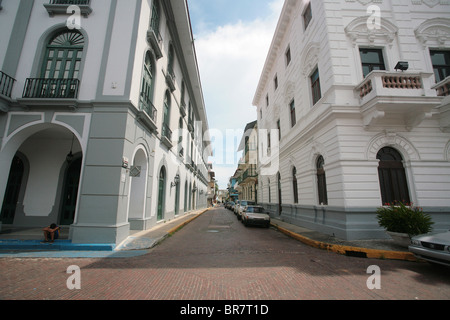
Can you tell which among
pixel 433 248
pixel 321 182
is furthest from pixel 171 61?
pixel 433 248

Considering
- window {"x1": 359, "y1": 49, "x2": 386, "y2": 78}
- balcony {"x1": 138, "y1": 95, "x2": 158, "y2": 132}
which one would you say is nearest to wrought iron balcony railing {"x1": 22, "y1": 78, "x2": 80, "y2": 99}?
balcony {"x1": 138, "y1": 95, "x2": 158, "y2": 132}

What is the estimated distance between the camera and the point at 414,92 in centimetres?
774

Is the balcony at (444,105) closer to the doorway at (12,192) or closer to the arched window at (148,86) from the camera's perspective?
the arched window at (148,86)

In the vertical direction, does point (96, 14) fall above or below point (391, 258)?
above

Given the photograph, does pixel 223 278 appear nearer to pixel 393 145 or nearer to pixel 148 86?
pixel 393 145

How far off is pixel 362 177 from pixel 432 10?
32.9 ft

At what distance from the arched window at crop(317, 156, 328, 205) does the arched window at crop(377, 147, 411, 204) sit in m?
2.17

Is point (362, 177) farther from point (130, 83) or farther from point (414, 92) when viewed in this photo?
point (130, 83)

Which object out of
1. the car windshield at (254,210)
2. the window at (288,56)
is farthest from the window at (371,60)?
the car windshield at (254,210)

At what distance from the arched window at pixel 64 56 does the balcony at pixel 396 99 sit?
1210 centimetres
